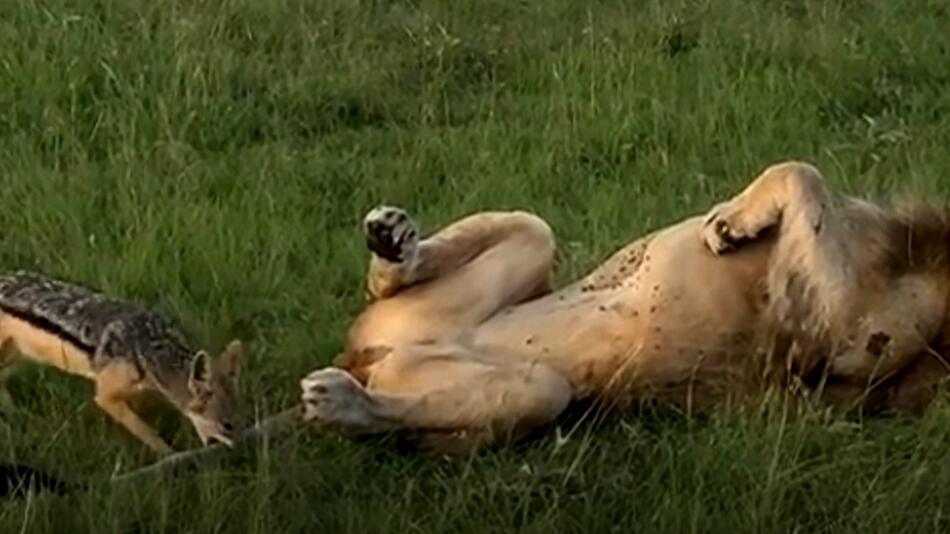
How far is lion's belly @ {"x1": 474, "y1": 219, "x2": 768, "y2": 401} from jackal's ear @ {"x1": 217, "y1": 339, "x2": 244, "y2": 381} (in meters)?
0.57

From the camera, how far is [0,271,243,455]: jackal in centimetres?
482

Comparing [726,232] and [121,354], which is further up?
[726,232]

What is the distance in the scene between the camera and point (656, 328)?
523 centimetres

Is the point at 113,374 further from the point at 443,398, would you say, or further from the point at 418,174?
the point at 418,174

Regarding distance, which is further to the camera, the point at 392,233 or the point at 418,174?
the point at 418,174

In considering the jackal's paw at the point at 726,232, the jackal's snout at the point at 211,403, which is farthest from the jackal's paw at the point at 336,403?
the jackal's paw at the point at 726,232

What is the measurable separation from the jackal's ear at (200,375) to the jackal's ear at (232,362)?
5 cm

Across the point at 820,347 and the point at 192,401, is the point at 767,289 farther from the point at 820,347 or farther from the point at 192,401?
the point at 192,401

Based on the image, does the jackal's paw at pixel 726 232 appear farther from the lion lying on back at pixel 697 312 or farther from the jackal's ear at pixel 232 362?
the jackal's ear at pixel 232 362

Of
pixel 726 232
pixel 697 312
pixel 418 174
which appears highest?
pixel 726 232

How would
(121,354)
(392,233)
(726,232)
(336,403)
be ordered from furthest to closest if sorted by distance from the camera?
(726,232)
(392,233)
(121,354)
(336,403)

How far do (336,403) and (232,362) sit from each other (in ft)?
1.04

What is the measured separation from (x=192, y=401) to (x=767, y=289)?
4.64ft

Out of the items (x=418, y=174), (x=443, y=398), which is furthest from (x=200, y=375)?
(x=418, y=174)
